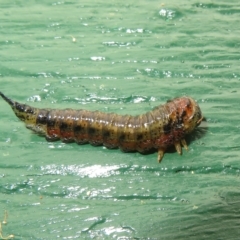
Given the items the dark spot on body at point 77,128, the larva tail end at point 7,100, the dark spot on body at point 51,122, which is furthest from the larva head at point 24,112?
the dark spot on body at point 77,128

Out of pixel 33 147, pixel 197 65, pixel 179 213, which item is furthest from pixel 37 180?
pixel 197 65

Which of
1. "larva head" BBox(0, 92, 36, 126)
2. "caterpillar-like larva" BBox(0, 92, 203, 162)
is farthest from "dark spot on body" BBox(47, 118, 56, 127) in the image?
"larva head" BBox(0, 92, 36, 126)

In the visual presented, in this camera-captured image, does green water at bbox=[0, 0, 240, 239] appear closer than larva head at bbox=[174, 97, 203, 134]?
Yes

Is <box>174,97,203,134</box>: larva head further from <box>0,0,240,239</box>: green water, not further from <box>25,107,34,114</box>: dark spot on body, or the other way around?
<box>25,107,34,114</box>: dark spot on body

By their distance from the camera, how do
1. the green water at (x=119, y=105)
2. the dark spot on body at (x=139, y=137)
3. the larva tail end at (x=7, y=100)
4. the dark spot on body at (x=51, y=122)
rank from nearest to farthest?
the green water at (x=119, y=105) → the dark spot on body at (x=139, y=137) → the dark spot on body at (x=51, y=122) → the larva tail end at (x=7, y=100)

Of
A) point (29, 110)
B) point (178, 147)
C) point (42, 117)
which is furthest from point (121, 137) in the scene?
point (29, 110)

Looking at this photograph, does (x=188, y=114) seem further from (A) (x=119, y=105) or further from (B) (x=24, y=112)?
(B) (x=24, y=112)

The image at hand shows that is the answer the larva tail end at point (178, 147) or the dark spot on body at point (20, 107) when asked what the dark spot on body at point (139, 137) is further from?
the dark spot on body at point (20, 107)
